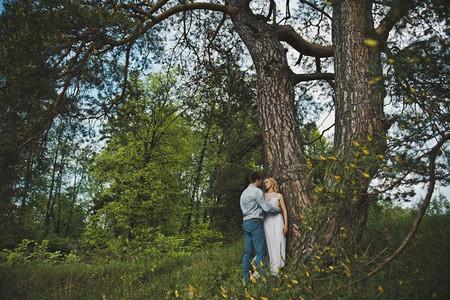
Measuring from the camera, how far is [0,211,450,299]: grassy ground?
2578 mm

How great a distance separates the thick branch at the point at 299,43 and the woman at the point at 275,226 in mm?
2810

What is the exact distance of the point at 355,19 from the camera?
17.0 feet

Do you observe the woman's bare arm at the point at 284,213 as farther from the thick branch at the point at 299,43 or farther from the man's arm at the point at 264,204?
the thick branch at the point at 299,43

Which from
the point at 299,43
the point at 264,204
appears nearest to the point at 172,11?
the point at 299,43

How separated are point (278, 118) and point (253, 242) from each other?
2.11 m

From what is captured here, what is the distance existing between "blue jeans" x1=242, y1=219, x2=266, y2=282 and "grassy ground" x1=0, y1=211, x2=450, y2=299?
350 millimetres

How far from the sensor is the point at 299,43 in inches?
285

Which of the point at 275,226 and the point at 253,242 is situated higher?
the point at 275,226

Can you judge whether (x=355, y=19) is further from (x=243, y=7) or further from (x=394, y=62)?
(x=394, y=62)

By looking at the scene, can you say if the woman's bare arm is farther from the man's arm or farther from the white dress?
the man's arm

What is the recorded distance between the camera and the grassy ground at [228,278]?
258 cm

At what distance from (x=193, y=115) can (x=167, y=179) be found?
351 inches

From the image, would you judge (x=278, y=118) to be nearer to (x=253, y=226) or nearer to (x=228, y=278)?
(x=253, y=226)

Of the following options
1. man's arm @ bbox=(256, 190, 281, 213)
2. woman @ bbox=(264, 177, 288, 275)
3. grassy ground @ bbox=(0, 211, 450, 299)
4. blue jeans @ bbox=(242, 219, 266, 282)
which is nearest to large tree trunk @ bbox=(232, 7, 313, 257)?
woman @ bbox=(264, 177, 288, 275)
